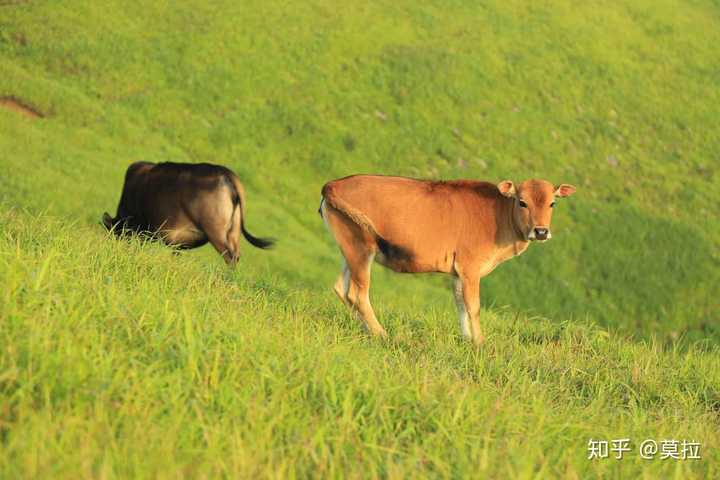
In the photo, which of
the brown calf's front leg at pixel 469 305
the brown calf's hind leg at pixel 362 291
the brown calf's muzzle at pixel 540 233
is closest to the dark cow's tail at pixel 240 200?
the brown calf's hind leg at pixel 362 291

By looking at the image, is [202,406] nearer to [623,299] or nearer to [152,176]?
[152,176]

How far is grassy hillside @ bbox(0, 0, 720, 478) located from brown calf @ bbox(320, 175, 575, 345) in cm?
54

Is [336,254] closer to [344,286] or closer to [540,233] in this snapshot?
[344,286]

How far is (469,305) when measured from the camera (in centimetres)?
817

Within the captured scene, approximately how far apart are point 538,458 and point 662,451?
39.2 inches

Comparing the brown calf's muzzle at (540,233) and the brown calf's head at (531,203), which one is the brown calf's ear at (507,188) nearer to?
the brown calf's head at (531,203)

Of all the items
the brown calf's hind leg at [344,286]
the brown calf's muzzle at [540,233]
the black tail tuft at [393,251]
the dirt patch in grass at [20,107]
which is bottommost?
the dirt patch in grass at [20,107]

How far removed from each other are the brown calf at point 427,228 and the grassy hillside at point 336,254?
21.4 inches

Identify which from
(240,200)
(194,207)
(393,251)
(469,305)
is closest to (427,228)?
(393,251)

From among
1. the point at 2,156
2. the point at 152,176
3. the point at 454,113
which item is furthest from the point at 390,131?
the point at 152,176

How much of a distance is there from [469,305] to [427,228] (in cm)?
86

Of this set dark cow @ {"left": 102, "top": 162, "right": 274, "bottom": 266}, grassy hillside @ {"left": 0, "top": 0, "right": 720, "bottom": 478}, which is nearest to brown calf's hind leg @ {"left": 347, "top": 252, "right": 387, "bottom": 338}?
grassy hillside @ {"left": 0, "top": 0, "right": 720, "bottom": 478}

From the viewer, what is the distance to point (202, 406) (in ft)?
14.1

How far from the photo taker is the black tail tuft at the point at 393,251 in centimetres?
816
